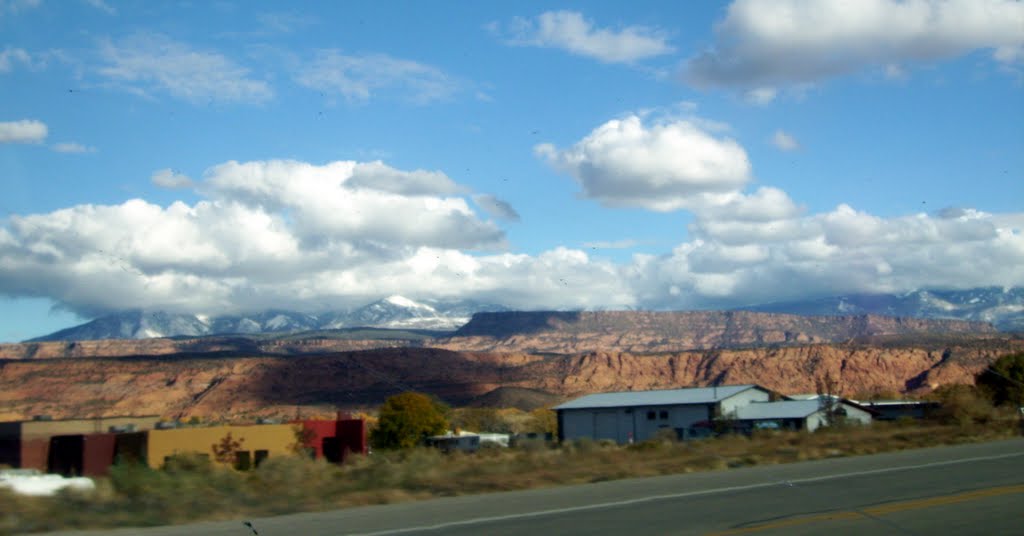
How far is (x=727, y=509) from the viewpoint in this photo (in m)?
14.4

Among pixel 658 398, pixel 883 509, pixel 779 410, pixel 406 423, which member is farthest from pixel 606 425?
pixel 883 509

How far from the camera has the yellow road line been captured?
1259 centimetres

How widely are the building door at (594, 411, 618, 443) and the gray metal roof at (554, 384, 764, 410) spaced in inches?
25.8

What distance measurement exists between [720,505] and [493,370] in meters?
121

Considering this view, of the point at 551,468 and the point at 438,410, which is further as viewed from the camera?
the point at 438,410

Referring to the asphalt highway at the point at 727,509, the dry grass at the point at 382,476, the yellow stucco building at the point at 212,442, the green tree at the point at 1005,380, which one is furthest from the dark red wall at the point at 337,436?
the green tree at the point at 1005,380

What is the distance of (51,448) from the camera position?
135ft

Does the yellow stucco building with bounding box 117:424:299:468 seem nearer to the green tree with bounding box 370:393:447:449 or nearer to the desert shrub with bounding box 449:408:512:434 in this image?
the green tree with bounding box 370:393:447:449

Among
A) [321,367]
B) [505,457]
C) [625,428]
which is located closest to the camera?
[505,457]

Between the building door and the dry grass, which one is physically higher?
the dry grass

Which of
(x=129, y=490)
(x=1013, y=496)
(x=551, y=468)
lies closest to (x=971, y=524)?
(x=1013, y=496)

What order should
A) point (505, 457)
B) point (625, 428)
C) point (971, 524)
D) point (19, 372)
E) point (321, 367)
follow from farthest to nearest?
point (321, 367)
point (19, 372)
point (625, 428)
point (505, 457)
point (971, 524)

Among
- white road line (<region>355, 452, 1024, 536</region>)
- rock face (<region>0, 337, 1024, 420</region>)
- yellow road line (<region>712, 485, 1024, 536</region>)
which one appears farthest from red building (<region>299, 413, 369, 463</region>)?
rock face (<region>0, 337, 1024, 420</region>)

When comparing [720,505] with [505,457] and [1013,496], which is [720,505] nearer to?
[1013,496]
